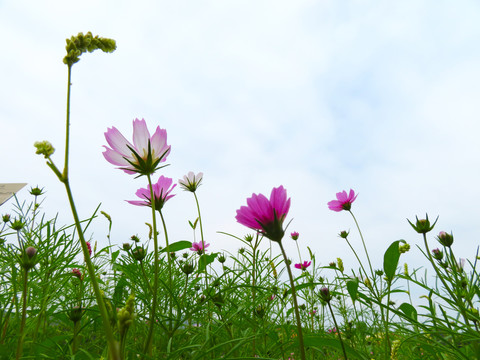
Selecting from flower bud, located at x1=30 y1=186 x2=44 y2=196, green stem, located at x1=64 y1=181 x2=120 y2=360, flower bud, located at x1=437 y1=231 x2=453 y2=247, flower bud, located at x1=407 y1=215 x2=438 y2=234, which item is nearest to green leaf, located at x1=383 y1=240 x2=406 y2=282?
flower bud, located at x1=407 y1=215 x2=438 y2=234

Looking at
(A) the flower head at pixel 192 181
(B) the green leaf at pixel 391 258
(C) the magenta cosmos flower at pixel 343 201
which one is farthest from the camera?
(C) the magenta cosmos flower at pixel 343 201

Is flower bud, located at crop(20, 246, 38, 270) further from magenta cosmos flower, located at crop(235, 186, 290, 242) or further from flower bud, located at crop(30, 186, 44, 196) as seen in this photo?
flower bud, located at crop(30, 186, 44, 196)

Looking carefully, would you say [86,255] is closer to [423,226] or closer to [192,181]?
Answer: [423,226]

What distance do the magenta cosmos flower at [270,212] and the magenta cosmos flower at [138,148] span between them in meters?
0.16

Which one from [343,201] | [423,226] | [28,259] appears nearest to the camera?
[28,259]

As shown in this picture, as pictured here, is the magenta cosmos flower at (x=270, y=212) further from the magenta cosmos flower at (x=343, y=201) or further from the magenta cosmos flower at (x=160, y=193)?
the magenta cosmos flower at (x=343, y=201)

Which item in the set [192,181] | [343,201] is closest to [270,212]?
[192,181]

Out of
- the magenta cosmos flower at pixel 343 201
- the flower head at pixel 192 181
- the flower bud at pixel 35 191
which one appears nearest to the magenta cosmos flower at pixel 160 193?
the flower head at pixel 192 181

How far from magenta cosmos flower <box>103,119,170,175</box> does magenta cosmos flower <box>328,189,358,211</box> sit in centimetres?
89

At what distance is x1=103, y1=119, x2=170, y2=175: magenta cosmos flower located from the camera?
51cm

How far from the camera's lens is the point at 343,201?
1241mm

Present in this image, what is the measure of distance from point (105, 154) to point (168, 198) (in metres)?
0.17

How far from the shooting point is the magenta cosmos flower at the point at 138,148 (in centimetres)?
51

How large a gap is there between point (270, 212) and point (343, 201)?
0.86 meters
